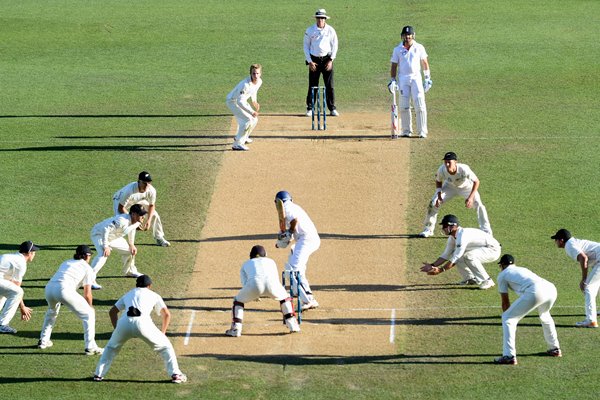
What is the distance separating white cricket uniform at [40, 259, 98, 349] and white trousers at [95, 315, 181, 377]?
101cm

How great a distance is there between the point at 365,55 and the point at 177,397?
20645 millimetres

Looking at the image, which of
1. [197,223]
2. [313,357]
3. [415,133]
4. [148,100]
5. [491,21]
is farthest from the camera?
[491,21]

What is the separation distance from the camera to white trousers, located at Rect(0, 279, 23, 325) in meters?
20.4

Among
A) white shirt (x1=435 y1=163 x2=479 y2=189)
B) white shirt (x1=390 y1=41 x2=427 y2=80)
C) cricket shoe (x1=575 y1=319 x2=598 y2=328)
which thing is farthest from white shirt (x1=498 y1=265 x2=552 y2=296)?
white shirt (x1=390 y1=41 x2=427 y2=80)

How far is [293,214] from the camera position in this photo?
2178cm

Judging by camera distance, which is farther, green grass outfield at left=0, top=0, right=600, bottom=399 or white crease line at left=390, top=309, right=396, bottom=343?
white crease line at left=390, top=309, right=396, bottom=343

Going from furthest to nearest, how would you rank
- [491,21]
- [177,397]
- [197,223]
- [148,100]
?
[491,21], [148,100], [197,223], [177,397]

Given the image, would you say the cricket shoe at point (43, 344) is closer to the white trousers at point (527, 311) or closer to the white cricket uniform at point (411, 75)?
the white trousers at point (527, 311)

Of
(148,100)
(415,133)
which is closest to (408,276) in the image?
(415,133)

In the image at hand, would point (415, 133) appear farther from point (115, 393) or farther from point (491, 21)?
point (115, 393)

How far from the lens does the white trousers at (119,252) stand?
73.5ft

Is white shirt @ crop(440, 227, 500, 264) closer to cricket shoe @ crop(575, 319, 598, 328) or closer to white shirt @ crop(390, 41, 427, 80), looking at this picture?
cricket shoe @ crop(575, 319, 598, 328)

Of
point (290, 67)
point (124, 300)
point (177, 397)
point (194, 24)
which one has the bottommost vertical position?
point (177, 397)

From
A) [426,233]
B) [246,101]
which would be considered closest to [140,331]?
[426,233]
